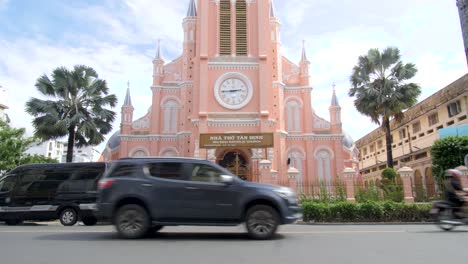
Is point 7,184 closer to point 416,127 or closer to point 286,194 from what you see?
point 286,194

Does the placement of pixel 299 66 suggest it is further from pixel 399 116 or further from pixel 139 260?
pixel 139 260

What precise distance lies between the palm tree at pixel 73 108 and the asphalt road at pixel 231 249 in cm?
1500

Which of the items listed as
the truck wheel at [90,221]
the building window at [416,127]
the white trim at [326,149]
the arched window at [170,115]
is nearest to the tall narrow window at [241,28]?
the arched window at [170,115]

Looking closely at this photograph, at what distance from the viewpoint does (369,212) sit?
1355cm

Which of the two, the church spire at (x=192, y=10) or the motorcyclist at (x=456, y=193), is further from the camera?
the church spire at (x=192, y=10)

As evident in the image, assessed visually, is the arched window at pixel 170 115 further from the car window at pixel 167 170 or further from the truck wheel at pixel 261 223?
the truck wheel at pixel 261 223

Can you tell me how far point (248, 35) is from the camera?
94.8ft

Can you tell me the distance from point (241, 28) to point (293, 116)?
848 cm

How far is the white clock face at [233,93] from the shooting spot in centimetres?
2764

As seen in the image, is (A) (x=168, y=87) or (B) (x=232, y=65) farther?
(A) (x=168, y=87)

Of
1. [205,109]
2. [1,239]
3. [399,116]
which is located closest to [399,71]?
[399,116]

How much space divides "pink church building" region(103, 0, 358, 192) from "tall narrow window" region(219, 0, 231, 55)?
8cm

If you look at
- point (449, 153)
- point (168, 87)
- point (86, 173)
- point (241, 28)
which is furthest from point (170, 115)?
point (449, 153)

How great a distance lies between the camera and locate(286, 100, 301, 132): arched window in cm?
3055
